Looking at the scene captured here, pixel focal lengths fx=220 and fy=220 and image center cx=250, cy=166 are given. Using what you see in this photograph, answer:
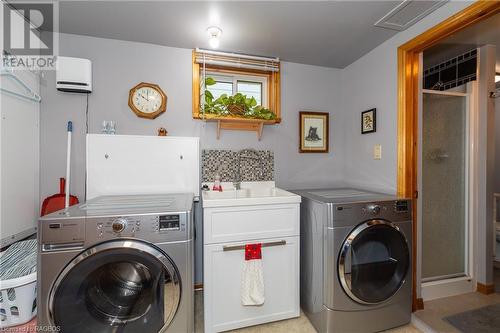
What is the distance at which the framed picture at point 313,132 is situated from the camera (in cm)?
235

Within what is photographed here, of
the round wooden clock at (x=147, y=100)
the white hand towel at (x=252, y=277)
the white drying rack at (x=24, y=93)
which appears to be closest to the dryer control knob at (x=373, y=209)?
the white hand towel at (x=252, y=277)

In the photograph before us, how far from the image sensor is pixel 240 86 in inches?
90.4

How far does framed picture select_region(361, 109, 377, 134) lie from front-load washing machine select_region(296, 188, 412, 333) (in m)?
0.76

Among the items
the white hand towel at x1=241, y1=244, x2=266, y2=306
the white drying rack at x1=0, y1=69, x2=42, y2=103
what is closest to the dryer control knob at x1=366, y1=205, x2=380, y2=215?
the white hand towel at x1=241, y1=244, x2=266, y2=306

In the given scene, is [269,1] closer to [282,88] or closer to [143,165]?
[282,88]

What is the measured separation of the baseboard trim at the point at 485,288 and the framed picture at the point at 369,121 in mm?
1713

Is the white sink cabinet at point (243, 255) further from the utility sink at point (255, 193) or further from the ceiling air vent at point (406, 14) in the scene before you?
the ceiling air vent at point (406, 14)

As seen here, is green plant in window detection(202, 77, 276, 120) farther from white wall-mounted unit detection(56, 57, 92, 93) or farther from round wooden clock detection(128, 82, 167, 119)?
white wall-mounted unit detection(56, 57, 92, 93)

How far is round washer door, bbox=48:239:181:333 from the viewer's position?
1139 mm

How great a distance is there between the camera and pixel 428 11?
4.97 ft

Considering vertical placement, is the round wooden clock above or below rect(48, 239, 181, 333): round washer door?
above

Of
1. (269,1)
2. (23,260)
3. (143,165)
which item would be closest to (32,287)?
(23,260)

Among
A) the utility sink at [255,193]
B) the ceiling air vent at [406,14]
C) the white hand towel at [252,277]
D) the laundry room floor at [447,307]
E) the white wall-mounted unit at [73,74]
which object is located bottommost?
the laundry room floor at [447,307]

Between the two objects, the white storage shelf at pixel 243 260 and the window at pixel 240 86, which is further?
the window at pixel 240 86
